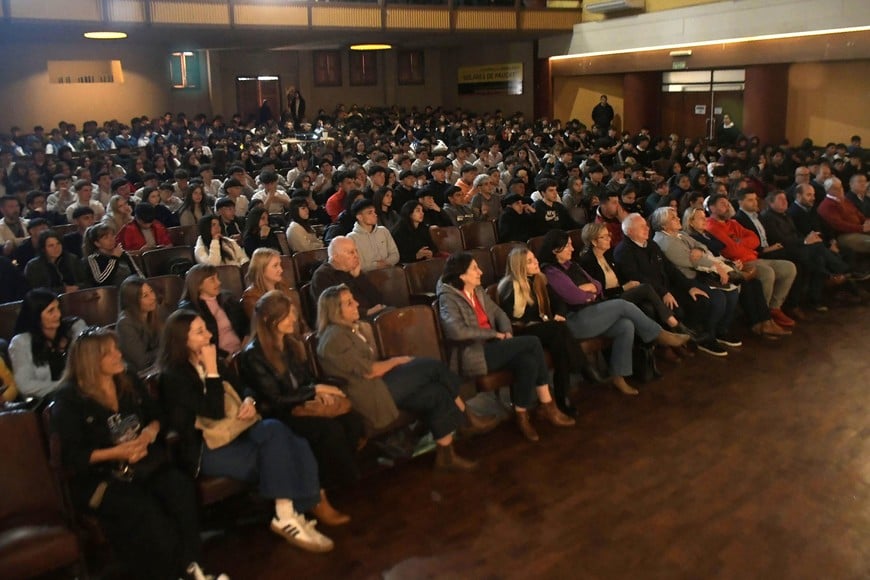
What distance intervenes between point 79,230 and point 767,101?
11.0m

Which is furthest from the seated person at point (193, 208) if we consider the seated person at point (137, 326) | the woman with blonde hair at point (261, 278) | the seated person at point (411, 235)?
the seated person at point (137, 326)

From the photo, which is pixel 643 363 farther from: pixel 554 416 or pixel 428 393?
pixel 428 393

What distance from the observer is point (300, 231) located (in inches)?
238

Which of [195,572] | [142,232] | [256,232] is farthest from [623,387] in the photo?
[142,232]

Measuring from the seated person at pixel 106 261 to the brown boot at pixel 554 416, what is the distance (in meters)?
2.86

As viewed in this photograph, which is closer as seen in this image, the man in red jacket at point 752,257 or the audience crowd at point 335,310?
the audience crowd at point 335,310

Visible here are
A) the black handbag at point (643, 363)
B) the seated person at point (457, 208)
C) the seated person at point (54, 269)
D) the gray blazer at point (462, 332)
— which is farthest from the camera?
the seated person at point (457, 208)

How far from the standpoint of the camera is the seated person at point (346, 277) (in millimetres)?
4547

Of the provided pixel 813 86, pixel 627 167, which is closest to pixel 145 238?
pixel 627 167

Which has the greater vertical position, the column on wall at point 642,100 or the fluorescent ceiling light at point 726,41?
the fluorescent ceiling light at point 726,41

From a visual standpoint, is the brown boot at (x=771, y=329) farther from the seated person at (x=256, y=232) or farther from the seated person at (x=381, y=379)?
the seated person at (x=256, y=232)

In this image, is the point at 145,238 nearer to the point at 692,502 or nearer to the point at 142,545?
the point at 142,545

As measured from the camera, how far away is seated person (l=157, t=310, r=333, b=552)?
10.0 ft

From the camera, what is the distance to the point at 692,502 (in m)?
3.35
